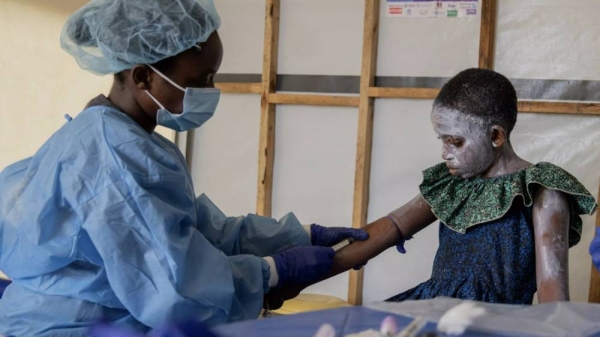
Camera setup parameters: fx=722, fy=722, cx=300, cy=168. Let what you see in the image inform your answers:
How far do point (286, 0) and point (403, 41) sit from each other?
0.79m

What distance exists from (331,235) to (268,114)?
6.76ft

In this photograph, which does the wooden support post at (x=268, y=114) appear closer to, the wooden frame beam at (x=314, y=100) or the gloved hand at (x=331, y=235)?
the wooden frame beam at (x=314, y=100)

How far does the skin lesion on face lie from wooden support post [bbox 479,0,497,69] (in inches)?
72.1

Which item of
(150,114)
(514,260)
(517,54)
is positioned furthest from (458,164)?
(517,54)

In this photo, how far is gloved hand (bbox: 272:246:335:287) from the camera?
6.47ft

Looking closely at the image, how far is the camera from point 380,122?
4176 millimetres

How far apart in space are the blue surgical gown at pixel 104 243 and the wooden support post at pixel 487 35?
8.21ft

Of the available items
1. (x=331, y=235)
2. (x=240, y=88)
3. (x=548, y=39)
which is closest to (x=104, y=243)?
(x=331, y=235)

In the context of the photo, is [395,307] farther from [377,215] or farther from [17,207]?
[377,215]

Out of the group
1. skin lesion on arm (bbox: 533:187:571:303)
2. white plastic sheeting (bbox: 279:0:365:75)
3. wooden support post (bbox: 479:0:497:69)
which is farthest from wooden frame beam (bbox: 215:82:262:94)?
skin lesion on arm (bbox: 533:187:571:303)

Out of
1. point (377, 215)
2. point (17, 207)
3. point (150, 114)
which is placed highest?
point (150, 114)

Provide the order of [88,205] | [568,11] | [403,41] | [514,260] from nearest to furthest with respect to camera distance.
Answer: [88,205] → [514,260] → [568,11] → [403,41]

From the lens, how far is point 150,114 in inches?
74.0

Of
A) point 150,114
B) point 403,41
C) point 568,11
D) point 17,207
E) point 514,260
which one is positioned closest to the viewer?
point 17,207
